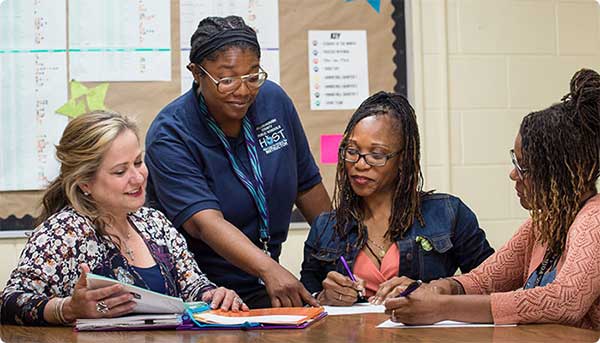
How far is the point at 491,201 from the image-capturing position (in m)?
3.49

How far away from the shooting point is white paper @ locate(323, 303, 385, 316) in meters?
2.02

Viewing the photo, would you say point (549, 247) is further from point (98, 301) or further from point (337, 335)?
point (98, 301)

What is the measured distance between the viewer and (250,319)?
184cm

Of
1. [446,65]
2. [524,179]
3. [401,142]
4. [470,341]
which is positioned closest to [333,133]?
[446,65]

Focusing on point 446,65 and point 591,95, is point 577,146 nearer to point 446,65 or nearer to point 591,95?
point 591,95

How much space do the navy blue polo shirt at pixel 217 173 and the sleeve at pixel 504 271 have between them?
671 millimetres

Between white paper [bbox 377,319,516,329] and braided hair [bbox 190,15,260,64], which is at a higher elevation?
braided hair [bbox 190,15,260,64]

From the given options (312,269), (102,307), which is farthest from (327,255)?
(102,307)

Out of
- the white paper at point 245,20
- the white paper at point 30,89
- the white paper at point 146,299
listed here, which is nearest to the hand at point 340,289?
the white paper at point 146,299

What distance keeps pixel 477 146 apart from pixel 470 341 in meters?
2.05

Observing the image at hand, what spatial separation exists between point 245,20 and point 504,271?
1632mm

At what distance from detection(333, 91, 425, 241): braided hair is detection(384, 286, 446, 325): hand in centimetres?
67

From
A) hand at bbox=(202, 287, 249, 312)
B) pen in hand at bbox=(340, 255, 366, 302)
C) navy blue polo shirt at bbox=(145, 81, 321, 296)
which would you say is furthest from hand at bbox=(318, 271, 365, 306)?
navy blue polo shirt at bbox=(145, 81, 321, 296)

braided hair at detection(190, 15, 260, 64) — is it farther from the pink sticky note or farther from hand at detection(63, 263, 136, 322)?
the pink sticky note
